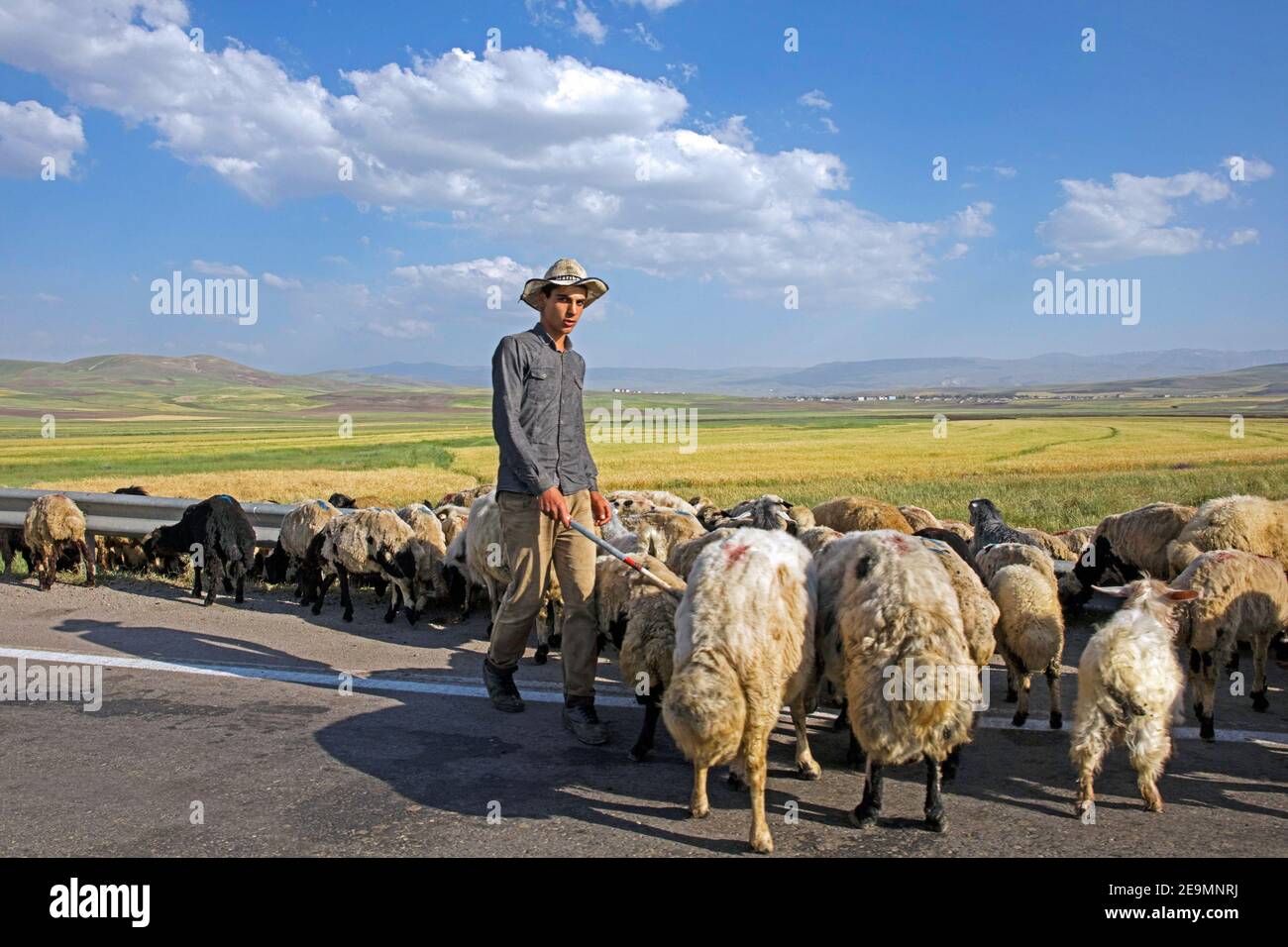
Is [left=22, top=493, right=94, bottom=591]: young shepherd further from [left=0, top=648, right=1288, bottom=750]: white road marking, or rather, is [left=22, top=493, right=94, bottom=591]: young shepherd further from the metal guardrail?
[left=0, top=648, right=1288, bottom=750]: white road marking

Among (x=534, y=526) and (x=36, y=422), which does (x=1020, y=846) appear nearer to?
(x=534, y=526)

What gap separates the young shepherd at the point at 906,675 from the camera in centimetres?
453

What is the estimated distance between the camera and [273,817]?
4707 mm

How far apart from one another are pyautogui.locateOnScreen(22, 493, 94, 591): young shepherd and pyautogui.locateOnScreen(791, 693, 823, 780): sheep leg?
32.1 ft

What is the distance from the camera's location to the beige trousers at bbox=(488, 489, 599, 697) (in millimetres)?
6441

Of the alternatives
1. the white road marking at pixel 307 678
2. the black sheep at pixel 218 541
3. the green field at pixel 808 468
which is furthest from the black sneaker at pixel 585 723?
the green field at pixel 808 468

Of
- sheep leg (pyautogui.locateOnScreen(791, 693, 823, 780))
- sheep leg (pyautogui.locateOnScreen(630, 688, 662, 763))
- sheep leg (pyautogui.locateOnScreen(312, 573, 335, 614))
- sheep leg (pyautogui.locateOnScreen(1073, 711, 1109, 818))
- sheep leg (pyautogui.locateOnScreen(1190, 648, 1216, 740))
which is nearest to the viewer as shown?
sheep leg (pyautogui.locateOnScreen(1073, 711, 1109, 818))

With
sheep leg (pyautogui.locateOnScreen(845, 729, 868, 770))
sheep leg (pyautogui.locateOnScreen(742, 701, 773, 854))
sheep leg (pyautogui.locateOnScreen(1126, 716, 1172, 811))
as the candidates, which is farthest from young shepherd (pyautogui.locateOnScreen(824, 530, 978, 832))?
sheep leg (pyautogui.locateOnScreen(1126, 716, 1172, 811))

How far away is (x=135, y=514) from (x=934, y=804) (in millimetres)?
11429

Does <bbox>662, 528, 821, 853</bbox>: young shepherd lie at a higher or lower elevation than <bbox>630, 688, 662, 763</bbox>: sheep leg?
higher

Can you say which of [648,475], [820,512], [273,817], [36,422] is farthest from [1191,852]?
[36,422]

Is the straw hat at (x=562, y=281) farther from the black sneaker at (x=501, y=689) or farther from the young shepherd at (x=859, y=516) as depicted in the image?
Result: the young shepherd at (x=859, y=516)

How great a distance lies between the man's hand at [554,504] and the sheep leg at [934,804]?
9.07ft

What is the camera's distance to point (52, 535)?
11438 millimetres
